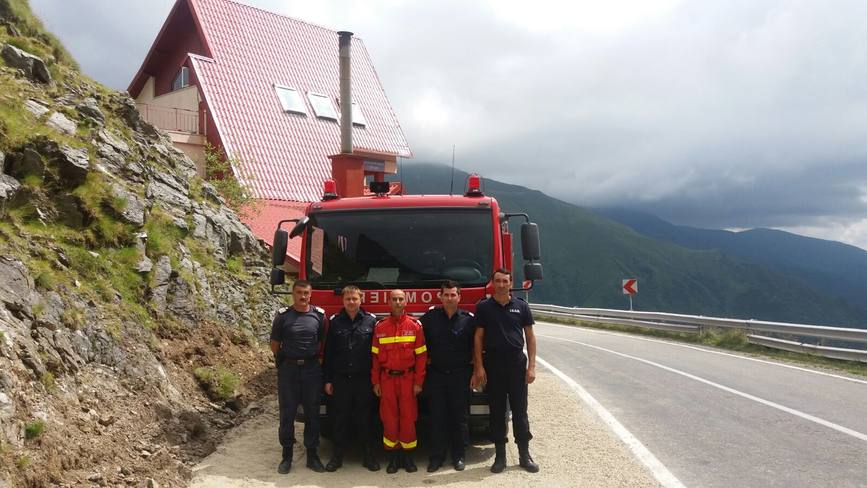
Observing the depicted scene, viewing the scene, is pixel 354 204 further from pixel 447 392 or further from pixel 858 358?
pixel 858 358

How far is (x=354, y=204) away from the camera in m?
7.78

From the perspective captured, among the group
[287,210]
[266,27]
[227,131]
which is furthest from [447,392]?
[266,27]

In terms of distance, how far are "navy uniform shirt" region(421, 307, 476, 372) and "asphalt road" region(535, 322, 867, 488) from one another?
2.16 m

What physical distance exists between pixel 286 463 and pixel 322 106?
23191mm

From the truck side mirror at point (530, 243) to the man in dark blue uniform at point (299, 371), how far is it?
253 cm

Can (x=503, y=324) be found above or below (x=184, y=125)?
below

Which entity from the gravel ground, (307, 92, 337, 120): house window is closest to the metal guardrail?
the gravel ground

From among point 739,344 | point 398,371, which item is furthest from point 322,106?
point 398,371

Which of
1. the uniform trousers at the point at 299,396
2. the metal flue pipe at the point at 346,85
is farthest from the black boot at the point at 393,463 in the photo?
the metal flue pipe at the point at 346,85

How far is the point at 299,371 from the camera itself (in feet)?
21.4

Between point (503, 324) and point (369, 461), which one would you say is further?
point (369, 461)

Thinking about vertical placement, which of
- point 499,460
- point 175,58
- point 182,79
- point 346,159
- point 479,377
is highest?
point 175,58

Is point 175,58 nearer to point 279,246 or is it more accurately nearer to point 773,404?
point 279,246

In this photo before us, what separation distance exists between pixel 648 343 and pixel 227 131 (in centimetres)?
1590
